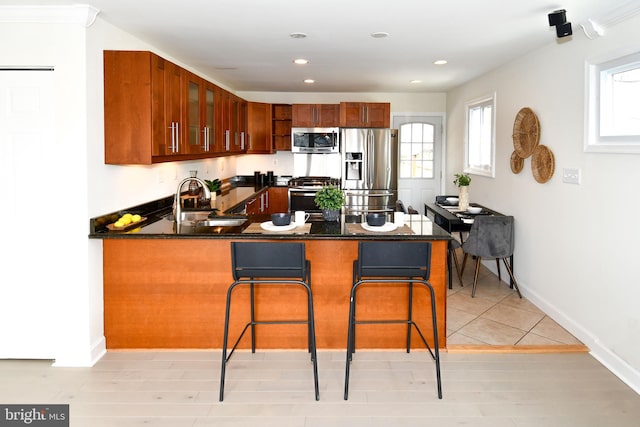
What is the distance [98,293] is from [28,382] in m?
0.66

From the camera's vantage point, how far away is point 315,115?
24.5 feet

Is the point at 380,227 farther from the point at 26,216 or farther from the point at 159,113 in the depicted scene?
the point at 26,216

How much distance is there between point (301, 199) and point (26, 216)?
4.33 m

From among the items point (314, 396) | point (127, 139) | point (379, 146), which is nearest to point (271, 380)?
point (314, 396)

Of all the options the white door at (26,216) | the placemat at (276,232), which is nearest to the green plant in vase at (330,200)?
the placemat at (276,232)

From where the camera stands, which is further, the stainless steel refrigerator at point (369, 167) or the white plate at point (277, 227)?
the stainless steel refrigerator at point (369, 167)

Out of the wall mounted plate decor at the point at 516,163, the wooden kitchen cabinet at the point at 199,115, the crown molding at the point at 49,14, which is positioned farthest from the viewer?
the wall mounted plate decor at the point at 516,163

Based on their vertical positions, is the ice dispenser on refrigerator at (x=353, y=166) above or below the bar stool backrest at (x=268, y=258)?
above

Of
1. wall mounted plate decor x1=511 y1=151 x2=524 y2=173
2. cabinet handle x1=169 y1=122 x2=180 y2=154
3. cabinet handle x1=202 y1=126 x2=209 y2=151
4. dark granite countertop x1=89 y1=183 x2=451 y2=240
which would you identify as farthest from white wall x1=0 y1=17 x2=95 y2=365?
wall mounted plate decor x1=511 y1=151 x2=524 y2=173

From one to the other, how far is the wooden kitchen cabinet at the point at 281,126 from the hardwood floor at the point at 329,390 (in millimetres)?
4694

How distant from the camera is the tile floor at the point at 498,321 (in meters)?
3.79

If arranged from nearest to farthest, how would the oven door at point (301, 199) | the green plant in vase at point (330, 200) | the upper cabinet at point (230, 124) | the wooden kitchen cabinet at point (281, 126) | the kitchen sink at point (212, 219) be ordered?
the green plant in vase at point (330, 200) < the kitchen sink at point (212, 219) < the upper cabinet at point (230, 124) < the oven door at point (301, 199) < the wooden kitchen cabinet at point (281, 126)

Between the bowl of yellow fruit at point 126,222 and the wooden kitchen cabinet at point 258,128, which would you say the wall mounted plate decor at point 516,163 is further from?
the wooden kitchen cabinet at point 258,128

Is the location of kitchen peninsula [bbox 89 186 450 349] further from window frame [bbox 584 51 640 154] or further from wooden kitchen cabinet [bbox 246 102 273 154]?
wooden kitchen cabinet [bbox 246 102 273 154]
